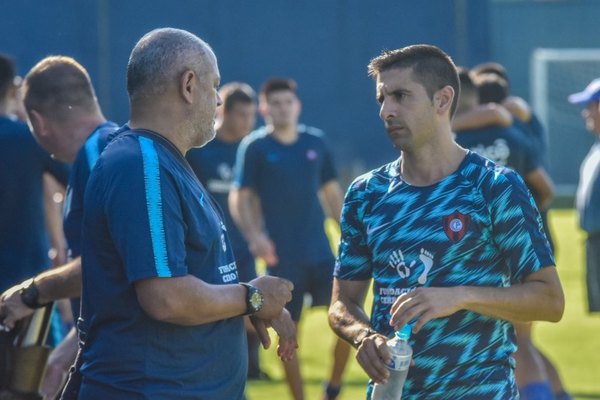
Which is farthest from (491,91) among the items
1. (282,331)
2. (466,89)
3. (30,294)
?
(282,331)

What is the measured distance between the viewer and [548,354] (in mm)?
11406

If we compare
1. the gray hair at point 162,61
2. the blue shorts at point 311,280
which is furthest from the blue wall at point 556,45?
the gray hair at point 162,61

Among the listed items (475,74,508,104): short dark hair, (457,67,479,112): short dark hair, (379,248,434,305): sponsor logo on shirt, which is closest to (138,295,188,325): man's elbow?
(379,248,434,305): sponsor logo on shirt

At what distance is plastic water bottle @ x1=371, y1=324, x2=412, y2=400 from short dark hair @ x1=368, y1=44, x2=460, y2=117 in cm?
94

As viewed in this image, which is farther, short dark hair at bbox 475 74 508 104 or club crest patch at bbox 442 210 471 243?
short dark hair at bbox 475 74 508 104

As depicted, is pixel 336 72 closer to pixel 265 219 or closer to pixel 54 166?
pixel 265 219

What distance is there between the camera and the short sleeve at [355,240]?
4664 millimetres

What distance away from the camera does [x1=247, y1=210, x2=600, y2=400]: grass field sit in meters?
9.76

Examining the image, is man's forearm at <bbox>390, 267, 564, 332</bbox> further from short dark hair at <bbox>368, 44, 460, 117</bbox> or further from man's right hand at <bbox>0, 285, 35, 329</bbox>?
man's right hand at <bbox>0, 285, 35, 329</bbox>

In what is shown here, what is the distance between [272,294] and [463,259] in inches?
29.4

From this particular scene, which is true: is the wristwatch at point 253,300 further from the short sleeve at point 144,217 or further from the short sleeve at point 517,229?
the short sleeve at point 517,229

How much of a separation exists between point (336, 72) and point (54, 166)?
23203mm

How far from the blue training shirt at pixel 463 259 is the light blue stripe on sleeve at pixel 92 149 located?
123 cm

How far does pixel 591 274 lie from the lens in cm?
876
